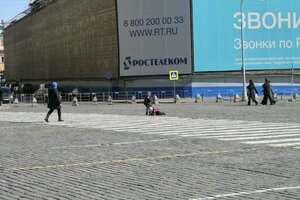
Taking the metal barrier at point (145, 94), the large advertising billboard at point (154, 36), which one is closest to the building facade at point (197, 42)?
the large advertising billboard at point (154, 36)

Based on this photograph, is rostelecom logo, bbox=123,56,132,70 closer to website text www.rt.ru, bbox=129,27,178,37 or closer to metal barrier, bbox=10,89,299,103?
website text www.rt.ru, bbox=129,27,178,37

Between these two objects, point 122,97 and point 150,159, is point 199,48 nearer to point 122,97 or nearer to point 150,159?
point 122,97

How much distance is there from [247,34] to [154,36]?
9.68 metres

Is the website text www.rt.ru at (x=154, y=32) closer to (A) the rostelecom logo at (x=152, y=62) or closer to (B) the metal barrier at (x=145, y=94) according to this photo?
(A) the rostelecom logo at (x=152, y=62)

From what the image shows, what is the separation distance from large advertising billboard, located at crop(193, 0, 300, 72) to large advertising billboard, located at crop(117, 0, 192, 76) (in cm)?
123

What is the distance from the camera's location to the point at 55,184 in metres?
8.40

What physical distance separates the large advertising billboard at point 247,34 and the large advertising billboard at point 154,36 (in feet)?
4.03

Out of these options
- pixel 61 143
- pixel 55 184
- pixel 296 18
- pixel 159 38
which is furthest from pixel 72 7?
pixel 55 184

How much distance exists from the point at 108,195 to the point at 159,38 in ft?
162

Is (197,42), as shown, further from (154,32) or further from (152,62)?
(152,62)

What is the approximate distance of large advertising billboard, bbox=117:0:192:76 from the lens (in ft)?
183

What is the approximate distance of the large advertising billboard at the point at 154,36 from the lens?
55656 mm

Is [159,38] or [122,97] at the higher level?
[159,38]

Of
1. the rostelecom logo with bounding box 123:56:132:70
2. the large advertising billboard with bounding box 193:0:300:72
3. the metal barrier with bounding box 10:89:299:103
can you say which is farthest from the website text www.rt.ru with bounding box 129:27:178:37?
the metal barrier with bounding box 10:89:299:103
